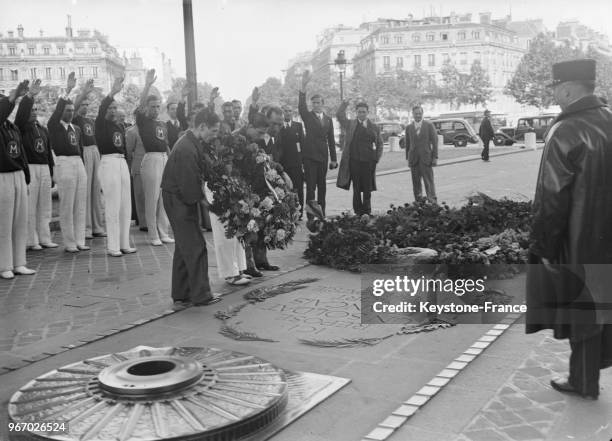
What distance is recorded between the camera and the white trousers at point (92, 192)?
38.6 feet

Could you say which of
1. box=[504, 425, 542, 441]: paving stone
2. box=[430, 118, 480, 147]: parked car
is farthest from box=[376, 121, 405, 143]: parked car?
box=[504, 425, 542, 441]: paving stone

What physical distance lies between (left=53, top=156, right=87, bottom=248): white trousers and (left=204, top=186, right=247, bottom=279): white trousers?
3626 millimetres

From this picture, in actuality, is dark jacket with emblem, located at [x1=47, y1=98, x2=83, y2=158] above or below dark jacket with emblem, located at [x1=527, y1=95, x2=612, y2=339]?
above

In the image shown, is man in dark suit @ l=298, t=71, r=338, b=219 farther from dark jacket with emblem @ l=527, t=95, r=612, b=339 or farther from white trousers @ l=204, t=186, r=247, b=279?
dark jacket with emblem @ l=527, t=95, r=612, b=339

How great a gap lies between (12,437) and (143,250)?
7039mm

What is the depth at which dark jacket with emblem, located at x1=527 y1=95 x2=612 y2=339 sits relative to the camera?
4.02 metres

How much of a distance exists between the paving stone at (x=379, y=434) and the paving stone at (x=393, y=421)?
5 cm

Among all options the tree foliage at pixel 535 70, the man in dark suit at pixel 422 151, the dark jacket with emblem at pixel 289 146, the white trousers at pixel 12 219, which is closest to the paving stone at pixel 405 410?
the white trousers at pixel 12 219

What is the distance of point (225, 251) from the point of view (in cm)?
802

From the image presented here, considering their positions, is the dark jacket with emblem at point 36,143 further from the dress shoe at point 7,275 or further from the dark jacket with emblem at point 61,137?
the dress shoe at point 7,275

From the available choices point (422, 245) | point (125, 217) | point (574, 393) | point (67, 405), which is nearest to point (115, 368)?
point (67, 405)

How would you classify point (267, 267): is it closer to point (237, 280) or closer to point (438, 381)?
point (237, 280)

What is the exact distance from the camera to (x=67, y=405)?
4031mm

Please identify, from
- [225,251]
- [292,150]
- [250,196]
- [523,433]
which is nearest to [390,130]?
[292,150]
